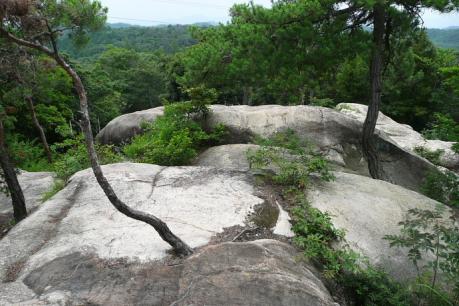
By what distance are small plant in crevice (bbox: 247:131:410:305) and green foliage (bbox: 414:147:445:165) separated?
299 inches

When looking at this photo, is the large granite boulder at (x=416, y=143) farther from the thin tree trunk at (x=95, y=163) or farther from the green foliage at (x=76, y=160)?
the thin tree trunk at (x=95, y=163)

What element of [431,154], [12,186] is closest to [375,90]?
[431,154]

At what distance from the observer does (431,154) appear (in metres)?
13.3

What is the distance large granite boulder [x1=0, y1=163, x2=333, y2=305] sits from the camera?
4016 millimetres

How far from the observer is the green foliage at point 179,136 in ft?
29.7

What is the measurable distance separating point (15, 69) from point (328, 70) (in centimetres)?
606

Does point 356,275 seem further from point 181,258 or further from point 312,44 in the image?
point 312,44

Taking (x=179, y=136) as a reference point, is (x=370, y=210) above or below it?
below

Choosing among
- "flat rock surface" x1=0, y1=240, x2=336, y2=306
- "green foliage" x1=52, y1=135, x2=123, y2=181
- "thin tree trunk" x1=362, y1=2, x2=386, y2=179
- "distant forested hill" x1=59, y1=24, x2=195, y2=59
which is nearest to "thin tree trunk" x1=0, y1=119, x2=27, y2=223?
"green foliage" x1=52, y1=135, x2=123, y2=181

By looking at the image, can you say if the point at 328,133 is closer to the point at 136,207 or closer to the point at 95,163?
the point at 136,207

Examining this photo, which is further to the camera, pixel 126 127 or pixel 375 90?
pixel 126 127

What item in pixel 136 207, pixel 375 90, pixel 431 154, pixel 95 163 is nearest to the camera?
pixel 95 163

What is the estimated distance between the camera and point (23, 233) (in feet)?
18.7

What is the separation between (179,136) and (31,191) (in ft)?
11.9
